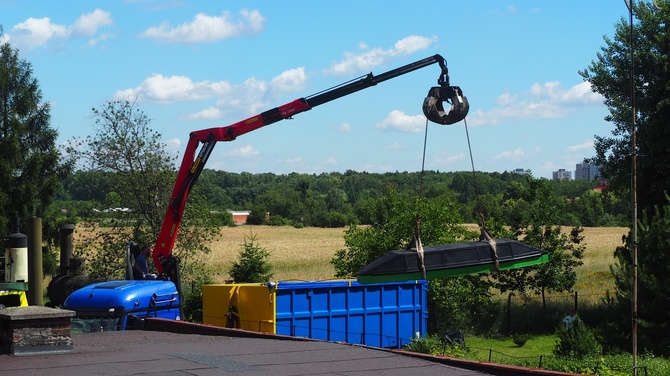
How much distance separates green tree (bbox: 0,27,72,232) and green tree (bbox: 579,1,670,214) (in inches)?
1071

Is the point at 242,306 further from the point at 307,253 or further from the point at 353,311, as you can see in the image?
the point at 307,253

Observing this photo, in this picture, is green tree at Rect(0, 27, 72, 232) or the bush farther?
green tree at Rect(0, 27, 72, 232)

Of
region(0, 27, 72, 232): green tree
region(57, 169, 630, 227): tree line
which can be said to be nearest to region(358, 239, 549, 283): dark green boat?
region(0, 27, 72, 232): green tree

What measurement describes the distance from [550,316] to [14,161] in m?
28.4

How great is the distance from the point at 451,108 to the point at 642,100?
2340 centimetres

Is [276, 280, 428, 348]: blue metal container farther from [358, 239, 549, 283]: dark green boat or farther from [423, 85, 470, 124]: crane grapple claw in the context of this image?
[358, 239, 549, 283]: dark green boat

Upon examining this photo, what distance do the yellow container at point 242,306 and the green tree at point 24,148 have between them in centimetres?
2555

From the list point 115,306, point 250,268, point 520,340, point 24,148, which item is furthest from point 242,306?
point 24,148

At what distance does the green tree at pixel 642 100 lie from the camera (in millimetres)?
32406

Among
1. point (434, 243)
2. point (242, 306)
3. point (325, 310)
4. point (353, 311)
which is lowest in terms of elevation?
point (353, 311)

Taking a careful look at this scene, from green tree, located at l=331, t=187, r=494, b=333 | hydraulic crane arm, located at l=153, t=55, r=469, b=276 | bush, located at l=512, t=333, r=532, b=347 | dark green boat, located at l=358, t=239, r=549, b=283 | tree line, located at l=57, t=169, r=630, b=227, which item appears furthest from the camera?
tree line, located at l=57, t=169, r=630, b=227

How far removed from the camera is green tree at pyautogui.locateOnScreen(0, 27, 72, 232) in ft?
156

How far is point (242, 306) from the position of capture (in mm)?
24109

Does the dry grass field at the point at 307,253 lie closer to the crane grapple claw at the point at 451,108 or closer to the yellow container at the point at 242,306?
the yellow container at the point at 242,306
